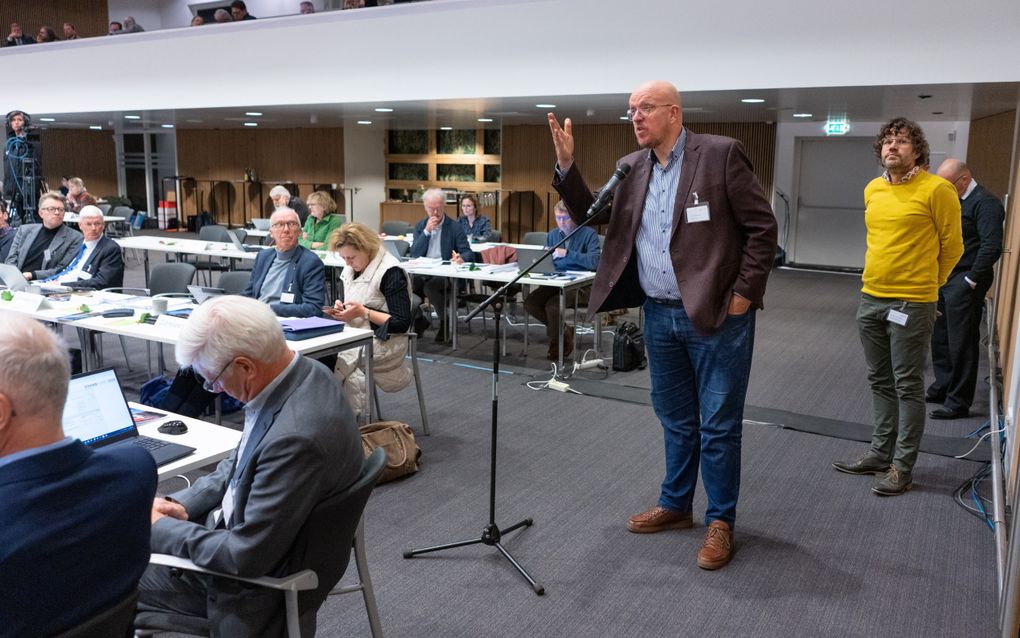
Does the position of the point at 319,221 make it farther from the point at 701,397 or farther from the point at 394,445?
the point at 701,397

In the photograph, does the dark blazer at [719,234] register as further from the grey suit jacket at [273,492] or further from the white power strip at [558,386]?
the white power strip at [558,386]

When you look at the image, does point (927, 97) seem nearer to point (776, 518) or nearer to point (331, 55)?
point (776, 518)

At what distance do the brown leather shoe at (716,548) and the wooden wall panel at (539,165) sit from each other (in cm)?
1140

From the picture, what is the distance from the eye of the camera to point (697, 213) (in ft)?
10.0

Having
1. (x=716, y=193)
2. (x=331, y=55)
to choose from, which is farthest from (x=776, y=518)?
(x=331, y=55)

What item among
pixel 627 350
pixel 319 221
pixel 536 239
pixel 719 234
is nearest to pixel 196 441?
pixel 719 234

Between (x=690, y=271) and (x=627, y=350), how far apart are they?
342 cm

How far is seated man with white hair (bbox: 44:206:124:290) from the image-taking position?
5.73m

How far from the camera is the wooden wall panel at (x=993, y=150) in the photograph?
8820mm

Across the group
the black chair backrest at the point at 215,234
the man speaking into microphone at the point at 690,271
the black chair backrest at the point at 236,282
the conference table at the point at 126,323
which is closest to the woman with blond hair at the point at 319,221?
the black chair backrest at the point at 215,234

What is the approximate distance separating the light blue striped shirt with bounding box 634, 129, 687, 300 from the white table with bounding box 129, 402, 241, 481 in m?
1.70

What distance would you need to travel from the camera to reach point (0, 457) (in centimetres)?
148

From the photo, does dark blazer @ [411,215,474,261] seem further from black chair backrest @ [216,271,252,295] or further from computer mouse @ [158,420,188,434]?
computer mouse @ [158,420,188,434]

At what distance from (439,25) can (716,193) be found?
621 centimetres
